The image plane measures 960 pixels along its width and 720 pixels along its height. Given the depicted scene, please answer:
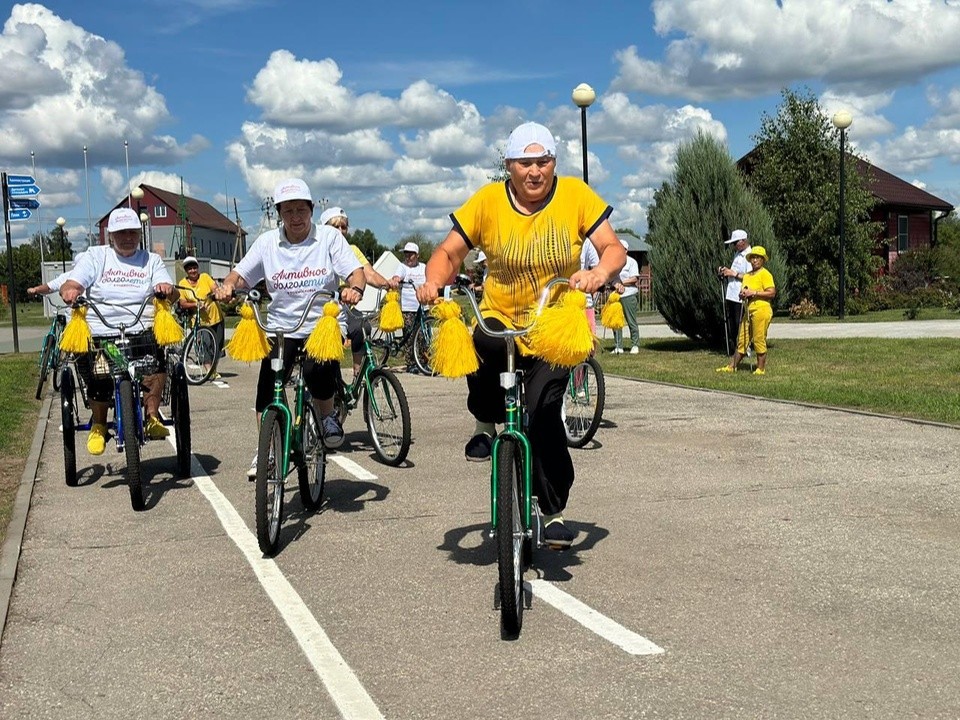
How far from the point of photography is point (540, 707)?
372cm

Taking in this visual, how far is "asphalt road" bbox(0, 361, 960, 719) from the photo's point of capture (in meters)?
3.88

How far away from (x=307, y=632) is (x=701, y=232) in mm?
16250

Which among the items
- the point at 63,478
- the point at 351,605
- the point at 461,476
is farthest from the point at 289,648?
the point at 63,478

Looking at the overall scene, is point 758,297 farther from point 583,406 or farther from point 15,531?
point 15,531

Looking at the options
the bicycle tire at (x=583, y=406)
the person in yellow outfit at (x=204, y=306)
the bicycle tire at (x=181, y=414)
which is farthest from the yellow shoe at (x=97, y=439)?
the person in yellow outfit at (x=204, y=306)

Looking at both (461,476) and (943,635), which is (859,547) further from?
(461,476)

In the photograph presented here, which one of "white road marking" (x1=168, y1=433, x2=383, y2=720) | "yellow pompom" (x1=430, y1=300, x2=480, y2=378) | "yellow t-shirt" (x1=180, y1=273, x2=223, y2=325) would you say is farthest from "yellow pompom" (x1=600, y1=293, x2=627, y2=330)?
"yellow t-shirt" (x1=180, y1=273, x2=223, y2=325)

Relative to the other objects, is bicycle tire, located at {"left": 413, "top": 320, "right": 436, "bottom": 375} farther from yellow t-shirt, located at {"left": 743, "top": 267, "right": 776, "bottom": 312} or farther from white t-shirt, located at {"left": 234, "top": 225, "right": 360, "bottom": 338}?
white t-shirt, located at {"left": 234, "top": 225, "right": 360, "bottom": 338}

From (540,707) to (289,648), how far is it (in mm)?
1177

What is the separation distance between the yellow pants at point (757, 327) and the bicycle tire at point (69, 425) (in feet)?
31.1

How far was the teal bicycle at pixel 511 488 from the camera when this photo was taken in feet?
14.4

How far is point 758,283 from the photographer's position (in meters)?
15.0

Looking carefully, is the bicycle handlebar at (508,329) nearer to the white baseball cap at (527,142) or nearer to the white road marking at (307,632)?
the white baseball cap at (527,142)

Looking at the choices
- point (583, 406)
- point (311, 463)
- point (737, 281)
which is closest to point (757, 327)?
point (737, 281)
